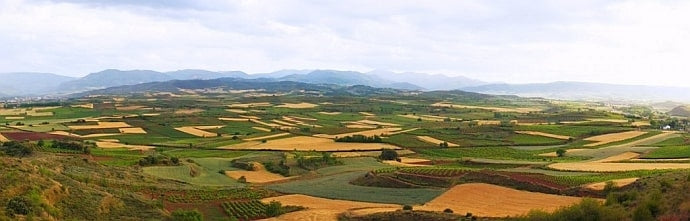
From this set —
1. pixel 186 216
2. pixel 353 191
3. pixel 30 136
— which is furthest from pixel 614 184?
pixel 30 136

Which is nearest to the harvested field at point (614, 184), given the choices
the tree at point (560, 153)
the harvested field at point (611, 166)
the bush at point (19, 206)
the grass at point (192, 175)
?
the harvested field at point (611, 166)

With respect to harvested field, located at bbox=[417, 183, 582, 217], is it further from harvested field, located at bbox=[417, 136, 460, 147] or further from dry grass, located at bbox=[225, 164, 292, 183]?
harvested field, located at bbox=[417, 136, 460, 147]

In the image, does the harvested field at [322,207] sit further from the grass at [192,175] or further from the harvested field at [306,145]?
the harvested field at [306,145]

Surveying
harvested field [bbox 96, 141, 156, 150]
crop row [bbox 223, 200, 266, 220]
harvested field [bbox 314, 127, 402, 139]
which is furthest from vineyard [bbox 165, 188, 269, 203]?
A: harvested field [bbox 314, 127, 402, 139]

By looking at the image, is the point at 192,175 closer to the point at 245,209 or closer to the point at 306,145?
the point at 245,209

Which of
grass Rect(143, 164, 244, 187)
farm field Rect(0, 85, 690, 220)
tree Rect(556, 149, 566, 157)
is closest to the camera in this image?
farm field Rect(0, 85, 690, 220)
